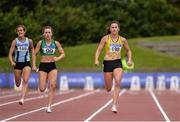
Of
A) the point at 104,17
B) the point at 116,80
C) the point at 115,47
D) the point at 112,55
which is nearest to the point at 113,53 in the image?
the point at 112,55

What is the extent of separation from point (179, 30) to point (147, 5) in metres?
5.32

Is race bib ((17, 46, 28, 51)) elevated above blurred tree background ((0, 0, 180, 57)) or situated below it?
below

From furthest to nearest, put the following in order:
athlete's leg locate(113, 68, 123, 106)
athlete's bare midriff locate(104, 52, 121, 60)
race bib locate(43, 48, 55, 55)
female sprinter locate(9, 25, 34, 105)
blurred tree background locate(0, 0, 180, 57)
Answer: blurred tree background locate(0, 0, 180, 57), female sprinter locate(9, 25, 34, 105), race bib locate(43, 48, 55, 55), athlete's bare midriff locate(104, 52, 121, 60), athlete's leg locate(113, 68, 123, 106)

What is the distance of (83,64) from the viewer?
5056 centimetres

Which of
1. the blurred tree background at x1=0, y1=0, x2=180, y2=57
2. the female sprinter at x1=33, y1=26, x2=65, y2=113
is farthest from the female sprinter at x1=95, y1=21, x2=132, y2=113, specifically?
the blurred tree background at x1=0, y1=0, x2=180, y2=57

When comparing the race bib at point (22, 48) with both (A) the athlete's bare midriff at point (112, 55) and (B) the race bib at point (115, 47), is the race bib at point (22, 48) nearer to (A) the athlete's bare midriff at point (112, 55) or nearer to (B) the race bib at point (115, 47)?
(A) the athlete's bare midriff at point (112, 55)

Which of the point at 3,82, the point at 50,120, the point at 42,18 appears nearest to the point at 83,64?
the point at 42,18

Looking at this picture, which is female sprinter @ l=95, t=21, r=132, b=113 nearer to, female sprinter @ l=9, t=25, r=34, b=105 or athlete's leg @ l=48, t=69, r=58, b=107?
athlete's leg @ l=48, t=69, r=58, b=107

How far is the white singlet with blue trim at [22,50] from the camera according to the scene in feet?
56.4

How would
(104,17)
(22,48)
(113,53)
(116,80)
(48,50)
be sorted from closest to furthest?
1. (116,80)
2. (113,53)
3. (48,50)
4. (22,48)
5. (104,17)

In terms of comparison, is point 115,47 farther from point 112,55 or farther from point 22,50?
point 22,50

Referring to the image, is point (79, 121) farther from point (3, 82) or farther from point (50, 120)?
point (3, 82)

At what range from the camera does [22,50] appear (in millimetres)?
17203

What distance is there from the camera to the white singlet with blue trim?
17.2 meters
